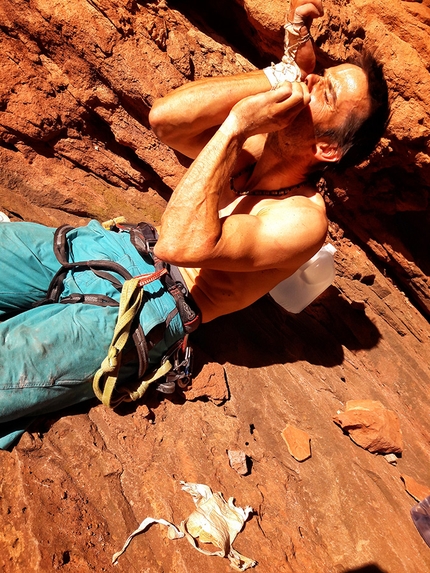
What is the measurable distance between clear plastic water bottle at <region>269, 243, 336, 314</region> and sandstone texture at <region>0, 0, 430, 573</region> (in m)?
0.35

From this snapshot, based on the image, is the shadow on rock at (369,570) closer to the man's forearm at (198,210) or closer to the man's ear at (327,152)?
the man's forearm at (198,210)

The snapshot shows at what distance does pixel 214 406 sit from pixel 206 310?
2.23 ft

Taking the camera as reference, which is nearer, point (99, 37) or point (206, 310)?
point (206, 310)

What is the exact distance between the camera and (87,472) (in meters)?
1.91

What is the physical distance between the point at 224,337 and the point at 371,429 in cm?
119

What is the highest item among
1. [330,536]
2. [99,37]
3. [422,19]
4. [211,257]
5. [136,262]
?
[422,19]

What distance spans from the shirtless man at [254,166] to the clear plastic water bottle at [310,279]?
0.73 m

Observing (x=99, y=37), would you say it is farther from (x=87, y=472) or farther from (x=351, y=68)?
(x=87, y=472)

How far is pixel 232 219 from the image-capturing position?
1856 millimetres

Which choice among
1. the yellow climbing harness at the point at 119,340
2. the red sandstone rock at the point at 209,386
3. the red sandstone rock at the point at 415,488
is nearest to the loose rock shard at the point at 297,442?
the red sandstone rock at the point at 209,386

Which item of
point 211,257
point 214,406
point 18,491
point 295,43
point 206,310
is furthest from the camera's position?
point 214,406

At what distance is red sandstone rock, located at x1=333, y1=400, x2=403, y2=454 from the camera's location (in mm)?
2691

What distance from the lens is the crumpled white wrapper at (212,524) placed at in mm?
1821

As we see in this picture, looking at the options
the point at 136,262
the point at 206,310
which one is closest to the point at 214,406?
the point at 206,310
